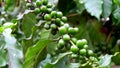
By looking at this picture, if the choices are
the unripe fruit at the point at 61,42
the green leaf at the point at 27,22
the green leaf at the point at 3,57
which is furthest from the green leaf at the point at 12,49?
the green leaf at the point at 27,22

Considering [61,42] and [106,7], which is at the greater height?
[106,7]

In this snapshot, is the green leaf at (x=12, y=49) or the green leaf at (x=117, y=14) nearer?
the green leaf at (x=12, y=49)

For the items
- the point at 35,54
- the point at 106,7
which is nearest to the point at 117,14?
the point at 106,7

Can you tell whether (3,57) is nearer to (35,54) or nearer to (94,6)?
(35,54)

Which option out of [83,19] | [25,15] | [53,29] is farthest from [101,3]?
[83,19]

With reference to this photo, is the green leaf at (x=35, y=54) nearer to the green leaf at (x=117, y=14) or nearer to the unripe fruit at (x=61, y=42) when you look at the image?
the unripe fruit at (x=61, y=42)
